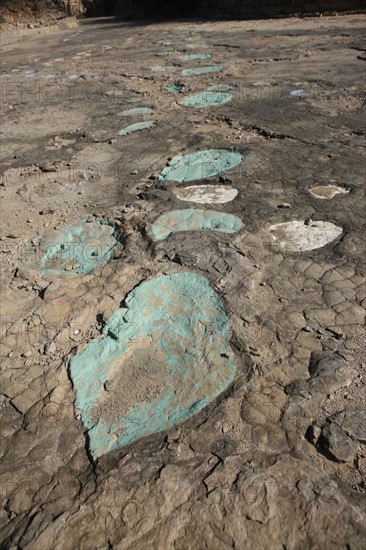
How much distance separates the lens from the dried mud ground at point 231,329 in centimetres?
118

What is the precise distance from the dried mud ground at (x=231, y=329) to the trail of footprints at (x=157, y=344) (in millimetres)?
57

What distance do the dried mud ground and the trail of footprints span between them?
57 millimetres

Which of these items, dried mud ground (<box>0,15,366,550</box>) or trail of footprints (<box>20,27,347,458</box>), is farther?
trail of footprints (<box>20,27,347,458</box>)

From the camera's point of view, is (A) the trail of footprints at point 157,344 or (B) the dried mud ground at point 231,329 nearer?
(B) the dried mud ground at point 231,329

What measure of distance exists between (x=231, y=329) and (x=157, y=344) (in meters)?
0.32

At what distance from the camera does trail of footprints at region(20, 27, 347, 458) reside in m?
1.53

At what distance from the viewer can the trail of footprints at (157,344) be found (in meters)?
1.53

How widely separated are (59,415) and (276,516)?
85 cm

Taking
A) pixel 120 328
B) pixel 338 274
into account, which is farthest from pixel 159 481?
pixel 338 274

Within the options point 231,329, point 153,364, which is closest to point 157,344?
point 153,364

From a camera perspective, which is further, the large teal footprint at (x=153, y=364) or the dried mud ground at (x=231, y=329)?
the large teal footprint at (x=153, y=364)

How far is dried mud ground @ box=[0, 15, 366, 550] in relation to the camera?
3.88ft

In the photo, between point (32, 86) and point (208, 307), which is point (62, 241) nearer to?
point (208, 307)

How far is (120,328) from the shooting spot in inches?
74.4
